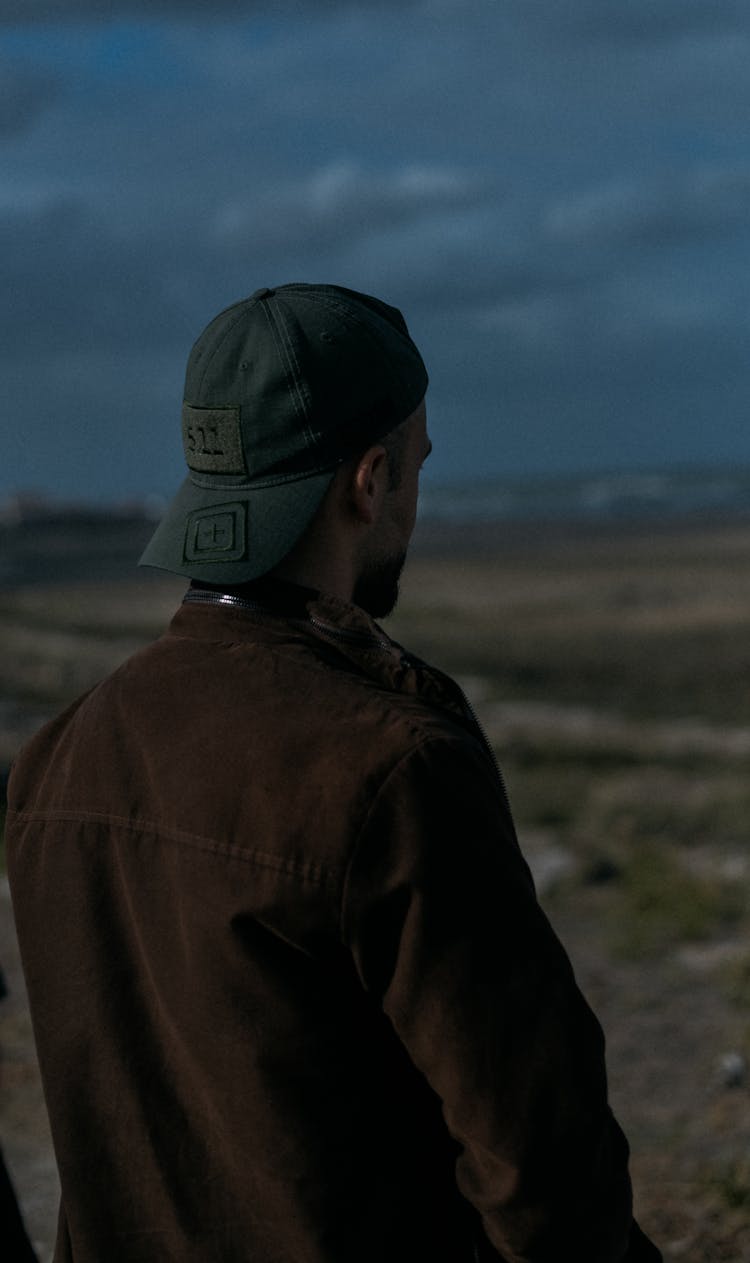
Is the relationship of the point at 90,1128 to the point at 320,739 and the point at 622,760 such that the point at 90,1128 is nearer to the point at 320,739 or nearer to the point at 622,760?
the point at 320,739

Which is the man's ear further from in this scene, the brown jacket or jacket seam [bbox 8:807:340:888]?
jacket seam [bbox 8:807:340:888]

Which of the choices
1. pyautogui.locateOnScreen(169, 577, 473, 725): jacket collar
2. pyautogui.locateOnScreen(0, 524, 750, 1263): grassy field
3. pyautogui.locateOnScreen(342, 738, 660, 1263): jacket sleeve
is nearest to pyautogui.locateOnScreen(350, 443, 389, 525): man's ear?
pyautogui.locateOnScreen(169, 577, 473, 725): jacket collar

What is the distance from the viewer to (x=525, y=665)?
934 inches

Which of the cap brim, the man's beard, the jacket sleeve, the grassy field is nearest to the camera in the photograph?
the jacket sleeve

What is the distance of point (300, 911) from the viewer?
5.98 feet

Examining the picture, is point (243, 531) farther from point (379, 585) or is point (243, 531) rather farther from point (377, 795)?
point (377, 795)

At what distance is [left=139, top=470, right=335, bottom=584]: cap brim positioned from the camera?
1.97m

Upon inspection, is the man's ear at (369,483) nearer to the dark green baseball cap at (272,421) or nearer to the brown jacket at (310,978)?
the dark green baseball cap at (272,421)

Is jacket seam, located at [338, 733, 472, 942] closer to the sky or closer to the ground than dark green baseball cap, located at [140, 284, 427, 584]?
closer to the ground

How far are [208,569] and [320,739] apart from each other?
0.94 feet

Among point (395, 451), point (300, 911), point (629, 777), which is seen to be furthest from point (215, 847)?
point (629, 777)


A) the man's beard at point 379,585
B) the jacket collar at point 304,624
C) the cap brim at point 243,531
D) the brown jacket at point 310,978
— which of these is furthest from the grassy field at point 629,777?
the cap brim at point 243,531

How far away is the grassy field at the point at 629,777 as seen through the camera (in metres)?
5.64

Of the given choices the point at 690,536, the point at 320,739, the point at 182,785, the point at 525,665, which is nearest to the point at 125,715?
the point at 182,785
